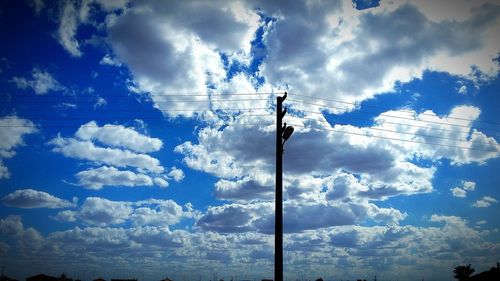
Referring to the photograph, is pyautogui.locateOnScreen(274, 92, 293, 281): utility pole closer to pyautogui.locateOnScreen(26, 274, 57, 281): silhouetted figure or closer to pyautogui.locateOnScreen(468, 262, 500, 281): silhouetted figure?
pyautogui.locateOnScreen(468, 262, 500, 281): silhouetted figure

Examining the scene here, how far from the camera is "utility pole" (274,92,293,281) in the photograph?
10620 millimetres

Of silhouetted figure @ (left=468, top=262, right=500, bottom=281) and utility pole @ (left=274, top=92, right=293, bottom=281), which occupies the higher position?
utility pole @ (left=274, top=92, right=293, bottom=281)

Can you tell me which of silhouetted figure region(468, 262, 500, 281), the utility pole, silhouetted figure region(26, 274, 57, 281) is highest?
the utility pole

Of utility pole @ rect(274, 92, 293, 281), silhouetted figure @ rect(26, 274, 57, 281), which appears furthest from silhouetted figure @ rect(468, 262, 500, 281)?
silhouetted figure @ rect(26, 274, 57, 281)

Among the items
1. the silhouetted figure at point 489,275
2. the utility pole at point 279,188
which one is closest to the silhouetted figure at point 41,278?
the silhouetted figure at point 489,275

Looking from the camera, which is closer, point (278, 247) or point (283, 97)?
point (278, 247)

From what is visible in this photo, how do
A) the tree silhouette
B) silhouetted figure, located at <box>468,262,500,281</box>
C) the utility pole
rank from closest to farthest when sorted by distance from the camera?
the utility pole → silhouetted figure, located at <box>468,262,500,281</box> → the tree silhouette

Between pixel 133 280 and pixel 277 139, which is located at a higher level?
pixel 277 139

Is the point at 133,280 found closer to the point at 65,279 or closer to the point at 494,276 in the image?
the point at 65,279

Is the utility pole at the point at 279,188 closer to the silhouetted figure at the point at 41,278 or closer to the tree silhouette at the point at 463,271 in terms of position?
the tree silhouette at the point at 463,271

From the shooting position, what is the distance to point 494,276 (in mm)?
37094

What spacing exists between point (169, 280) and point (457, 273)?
71.8 metres

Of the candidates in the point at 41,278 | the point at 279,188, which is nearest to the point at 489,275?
the point at 279,188

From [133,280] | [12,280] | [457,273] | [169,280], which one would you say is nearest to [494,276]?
[457,273]
